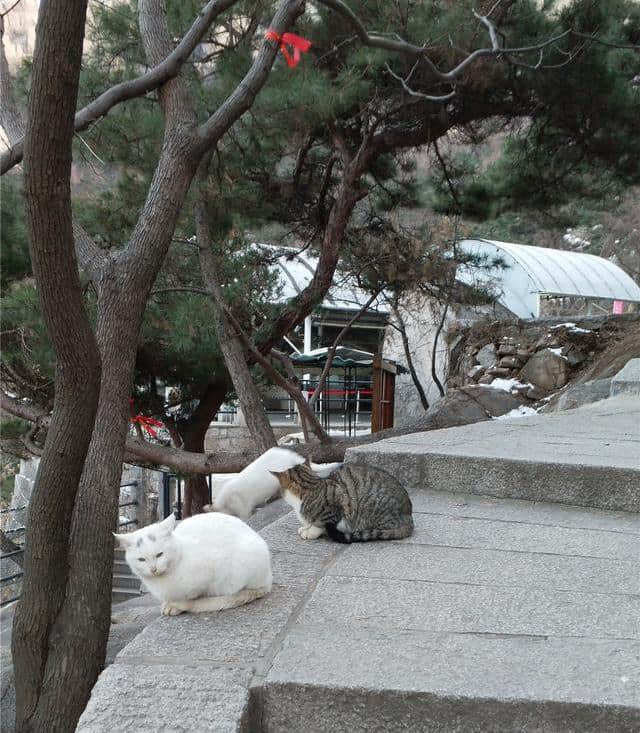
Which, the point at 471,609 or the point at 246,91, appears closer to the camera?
the point at 471,609

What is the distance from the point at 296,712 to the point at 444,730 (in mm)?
352

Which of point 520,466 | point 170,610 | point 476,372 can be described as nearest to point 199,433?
point 476,372

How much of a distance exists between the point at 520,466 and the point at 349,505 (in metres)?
1.13

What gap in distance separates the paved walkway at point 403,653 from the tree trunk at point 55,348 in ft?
4.04

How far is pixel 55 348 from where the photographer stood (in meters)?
3.16

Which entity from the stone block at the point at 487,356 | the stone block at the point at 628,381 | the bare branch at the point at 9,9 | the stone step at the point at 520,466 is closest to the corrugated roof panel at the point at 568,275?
the stone block at the point at 487,356

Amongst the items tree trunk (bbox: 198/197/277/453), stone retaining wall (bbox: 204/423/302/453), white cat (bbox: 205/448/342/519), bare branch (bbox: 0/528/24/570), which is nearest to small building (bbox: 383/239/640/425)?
stone retaining wall (bbox: 204/423/302/453)

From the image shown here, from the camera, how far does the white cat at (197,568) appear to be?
221cm

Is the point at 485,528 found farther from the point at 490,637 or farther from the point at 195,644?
the point at 195,644

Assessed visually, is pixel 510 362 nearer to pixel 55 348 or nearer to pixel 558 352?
pixel 558 352

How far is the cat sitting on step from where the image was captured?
2.96 metres

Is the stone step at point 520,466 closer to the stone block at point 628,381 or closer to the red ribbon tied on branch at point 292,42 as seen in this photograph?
the red ribbon tied on branch at point 292,42

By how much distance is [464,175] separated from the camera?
1012cm

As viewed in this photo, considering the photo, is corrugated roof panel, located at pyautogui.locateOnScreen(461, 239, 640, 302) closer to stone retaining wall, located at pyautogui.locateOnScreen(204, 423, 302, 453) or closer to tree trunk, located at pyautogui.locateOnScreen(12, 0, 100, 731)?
stone retaining wall, located at pyautogui.locateOnScreen(204, 423, 302, 453)
